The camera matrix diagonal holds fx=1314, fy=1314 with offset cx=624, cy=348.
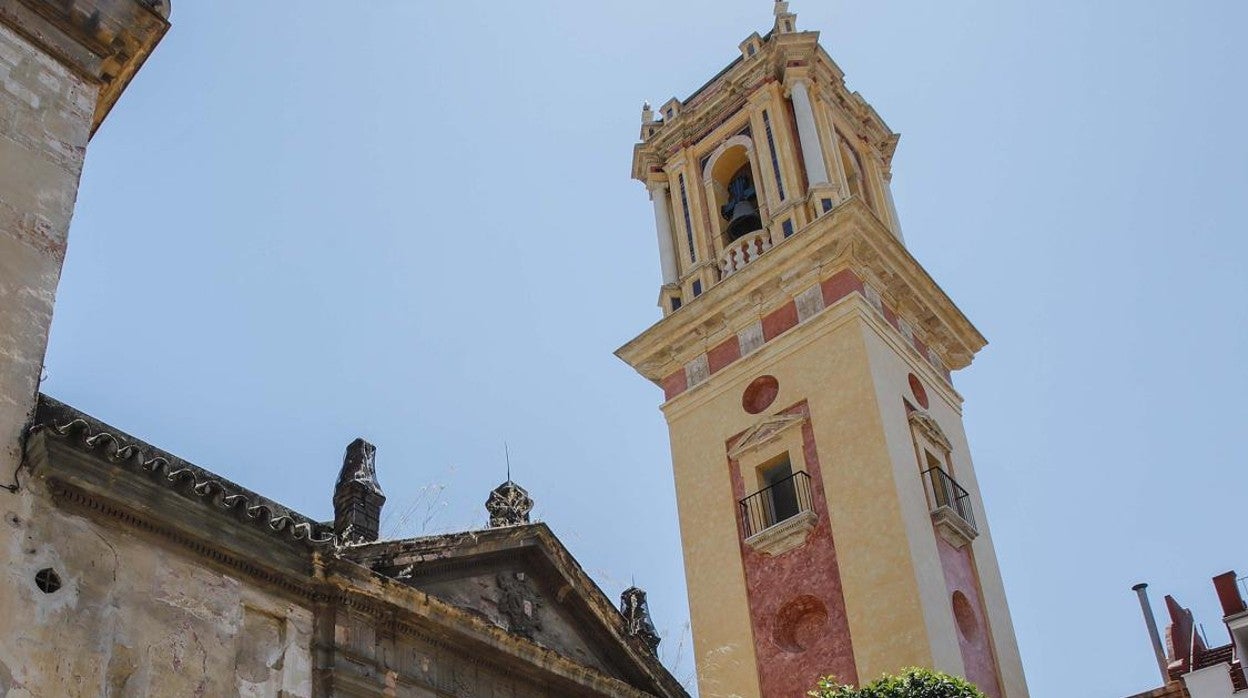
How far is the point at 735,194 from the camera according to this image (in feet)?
85.7


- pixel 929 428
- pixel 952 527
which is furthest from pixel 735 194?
pixel 952 527

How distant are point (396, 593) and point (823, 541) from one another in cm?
944

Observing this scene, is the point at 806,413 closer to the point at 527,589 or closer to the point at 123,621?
the point at 527,589

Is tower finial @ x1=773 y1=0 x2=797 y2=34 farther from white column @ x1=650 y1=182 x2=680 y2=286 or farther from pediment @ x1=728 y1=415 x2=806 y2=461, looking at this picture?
pediment @ x1=728 y1=415 x2=806 y2=461

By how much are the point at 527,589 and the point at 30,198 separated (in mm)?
6254

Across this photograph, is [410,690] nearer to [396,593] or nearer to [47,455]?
[396,593]

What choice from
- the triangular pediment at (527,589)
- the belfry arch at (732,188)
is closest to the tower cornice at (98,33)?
the triangular pediment at (527,589)

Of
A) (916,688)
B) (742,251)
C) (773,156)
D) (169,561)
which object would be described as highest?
(773,156)

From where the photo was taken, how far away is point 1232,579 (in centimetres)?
2022

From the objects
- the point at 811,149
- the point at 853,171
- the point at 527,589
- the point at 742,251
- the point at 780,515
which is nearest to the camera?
the point at 527,589

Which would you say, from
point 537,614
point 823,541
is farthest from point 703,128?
point 537,614

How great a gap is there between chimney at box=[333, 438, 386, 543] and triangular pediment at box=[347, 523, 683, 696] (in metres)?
0.37

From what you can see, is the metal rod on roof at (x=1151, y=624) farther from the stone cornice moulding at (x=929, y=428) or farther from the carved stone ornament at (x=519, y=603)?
the carved stone ornament at (x=519, y=603)

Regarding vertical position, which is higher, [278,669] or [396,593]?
[396,593]
